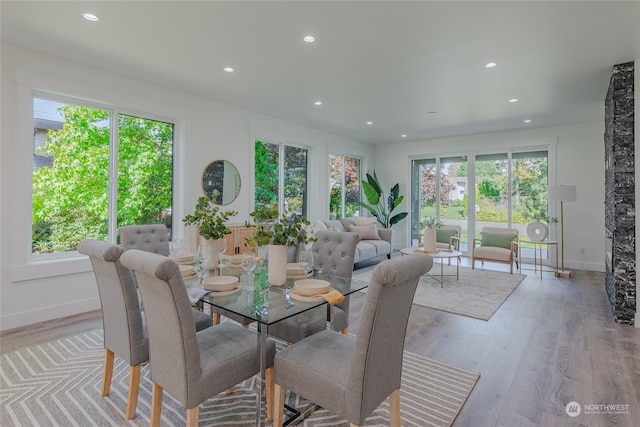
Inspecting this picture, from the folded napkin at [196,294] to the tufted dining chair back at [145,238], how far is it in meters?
1.26

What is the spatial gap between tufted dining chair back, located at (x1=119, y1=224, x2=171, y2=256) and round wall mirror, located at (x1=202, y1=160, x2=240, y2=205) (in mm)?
1664

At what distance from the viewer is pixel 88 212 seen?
12.2 ft

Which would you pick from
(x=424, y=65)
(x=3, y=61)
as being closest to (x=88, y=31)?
(x=3, y=61)

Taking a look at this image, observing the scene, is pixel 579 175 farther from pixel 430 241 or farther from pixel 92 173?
pixel 92 173

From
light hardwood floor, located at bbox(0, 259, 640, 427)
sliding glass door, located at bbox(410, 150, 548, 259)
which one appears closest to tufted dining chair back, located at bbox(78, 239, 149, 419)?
light hardwood floor, located at bbox(0, 259, 640, 427)

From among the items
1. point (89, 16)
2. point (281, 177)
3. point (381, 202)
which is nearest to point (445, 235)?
Answer: point (381, 202)

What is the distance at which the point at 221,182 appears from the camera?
4.89 metres

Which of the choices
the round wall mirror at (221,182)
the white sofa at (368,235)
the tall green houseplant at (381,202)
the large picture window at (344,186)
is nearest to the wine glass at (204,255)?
the round wall mirror at (221,182)

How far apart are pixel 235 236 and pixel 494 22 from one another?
3846mm

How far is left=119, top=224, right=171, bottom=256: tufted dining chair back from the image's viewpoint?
286 cm

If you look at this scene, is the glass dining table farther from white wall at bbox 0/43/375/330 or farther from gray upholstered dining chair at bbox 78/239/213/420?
white wall at bbox 0/43/375/330

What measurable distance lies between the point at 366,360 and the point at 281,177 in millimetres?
4914

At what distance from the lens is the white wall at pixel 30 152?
10.1 ft

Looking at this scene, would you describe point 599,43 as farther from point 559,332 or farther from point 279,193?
point 279,193
